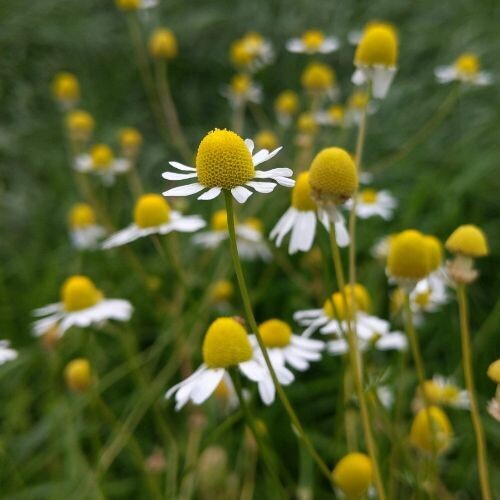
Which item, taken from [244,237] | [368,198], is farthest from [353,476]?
[368,198]

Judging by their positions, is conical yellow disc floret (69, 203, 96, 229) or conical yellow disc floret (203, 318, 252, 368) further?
conical yellow disc floret (69, 203, 96, 229)

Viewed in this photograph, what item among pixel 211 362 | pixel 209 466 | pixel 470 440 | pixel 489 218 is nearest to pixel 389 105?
pixel 489 218

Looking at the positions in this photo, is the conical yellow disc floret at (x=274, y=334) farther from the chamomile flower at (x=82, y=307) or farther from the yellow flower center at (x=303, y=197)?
the chamomile flower at (x=82, y=307)

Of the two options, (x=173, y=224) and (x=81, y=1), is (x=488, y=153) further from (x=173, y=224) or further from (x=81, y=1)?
(x=81, y=1)

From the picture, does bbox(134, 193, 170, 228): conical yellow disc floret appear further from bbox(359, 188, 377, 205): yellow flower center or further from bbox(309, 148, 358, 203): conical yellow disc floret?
bbox(359, 188, 377, 205): yellow flower center

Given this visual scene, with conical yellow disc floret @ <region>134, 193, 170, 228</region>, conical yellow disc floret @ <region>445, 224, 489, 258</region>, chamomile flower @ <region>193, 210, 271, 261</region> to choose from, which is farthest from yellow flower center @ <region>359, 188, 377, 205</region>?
conical yellow disc floret @ <region>445, 224, 489, 258</region>

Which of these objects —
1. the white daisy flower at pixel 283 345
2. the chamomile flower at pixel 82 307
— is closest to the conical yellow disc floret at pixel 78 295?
the chamomile flower at pixel 82 307
